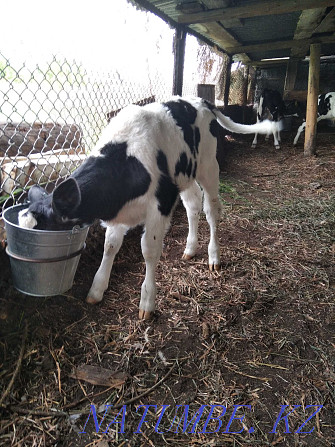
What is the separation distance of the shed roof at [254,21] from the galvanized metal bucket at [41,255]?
12.7ft

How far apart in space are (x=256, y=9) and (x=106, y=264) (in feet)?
16.7

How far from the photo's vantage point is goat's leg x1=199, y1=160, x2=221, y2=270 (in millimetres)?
3641

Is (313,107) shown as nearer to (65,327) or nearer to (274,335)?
(274,335)

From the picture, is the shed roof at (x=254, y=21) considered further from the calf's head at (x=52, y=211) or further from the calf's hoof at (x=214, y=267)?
the calf's hoof at (x=214, y=267)

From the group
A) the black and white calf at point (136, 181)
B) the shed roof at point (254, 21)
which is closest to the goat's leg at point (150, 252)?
the black and white calf at point (136, 181)

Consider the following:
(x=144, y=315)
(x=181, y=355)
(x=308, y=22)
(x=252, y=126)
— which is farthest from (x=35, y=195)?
(x=308, y=22)

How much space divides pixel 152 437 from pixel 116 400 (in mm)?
348

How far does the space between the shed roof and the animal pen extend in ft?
0.15

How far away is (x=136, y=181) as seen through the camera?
254 cm

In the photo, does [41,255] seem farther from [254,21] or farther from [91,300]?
[254,21]

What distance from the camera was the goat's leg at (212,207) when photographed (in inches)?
143

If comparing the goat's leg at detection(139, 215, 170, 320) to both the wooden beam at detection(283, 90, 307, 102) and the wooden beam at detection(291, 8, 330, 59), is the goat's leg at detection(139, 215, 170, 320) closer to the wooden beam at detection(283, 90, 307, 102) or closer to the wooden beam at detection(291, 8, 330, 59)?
the wooden beam at detection(291, 8, 330, 59)

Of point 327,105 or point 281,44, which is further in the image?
point 327,105

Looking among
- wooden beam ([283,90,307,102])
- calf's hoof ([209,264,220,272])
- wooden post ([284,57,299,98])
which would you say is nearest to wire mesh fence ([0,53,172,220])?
calf's hoof ([209,264,220,272])
